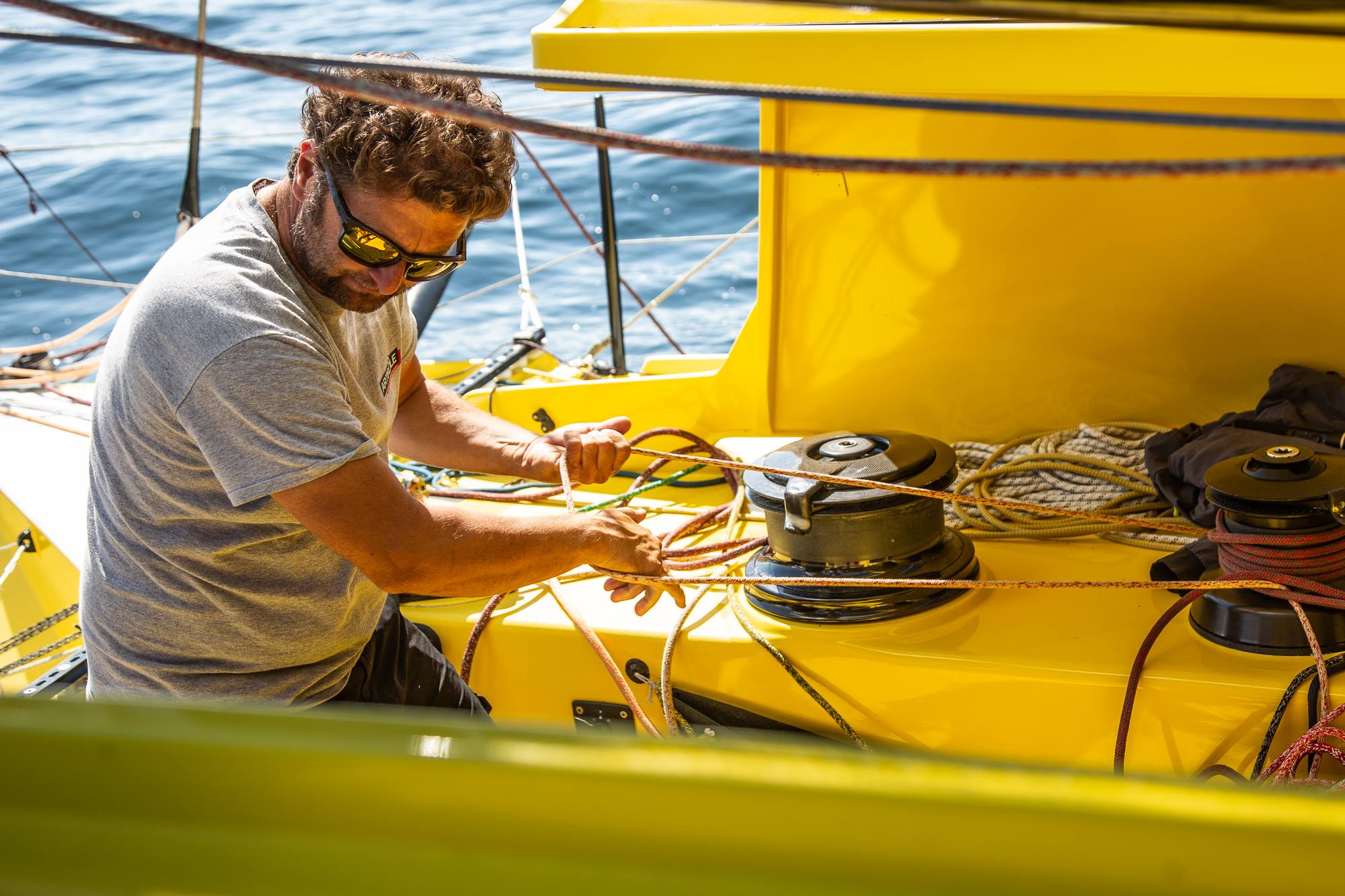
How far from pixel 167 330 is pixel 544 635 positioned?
98cm

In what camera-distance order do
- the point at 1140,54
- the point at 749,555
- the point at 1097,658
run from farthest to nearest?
the point at 749,555, the point at 1097,658, the point at 1140,54

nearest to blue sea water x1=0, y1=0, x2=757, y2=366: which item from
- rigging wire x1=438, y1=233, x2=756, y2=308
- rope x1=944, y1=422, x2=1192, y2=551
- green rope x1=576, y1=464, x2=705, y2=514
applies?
rigging wire x1=438, y1=233, x2=756, y2=308

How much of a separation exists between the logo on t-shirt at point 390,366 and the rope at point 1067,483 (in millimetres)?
1127

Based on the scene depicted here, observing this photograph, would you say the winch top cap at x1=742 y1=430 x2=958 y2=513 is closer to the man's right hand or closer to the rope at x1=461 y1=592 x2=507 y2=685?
the man's right hand

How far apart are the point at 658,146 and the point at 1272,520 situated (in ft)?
4.16

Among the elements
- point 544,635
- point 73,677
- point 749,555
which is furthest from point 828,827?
point 73,677

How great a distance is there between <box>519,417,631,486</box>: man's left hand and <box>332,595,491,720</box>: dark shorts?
370 mm

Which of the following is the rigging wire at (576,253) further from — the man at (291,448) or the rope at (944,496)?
the man at (291,448)

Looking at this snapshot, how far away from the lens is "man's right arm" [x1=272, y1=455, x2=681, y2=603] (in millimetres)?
1686

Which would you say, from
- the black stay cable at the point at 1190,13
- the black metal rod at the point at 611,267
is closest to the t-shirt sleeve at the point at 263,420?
the black stay cable at the point at 1190,13

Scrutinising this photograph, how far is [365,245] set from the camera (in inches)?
71.0

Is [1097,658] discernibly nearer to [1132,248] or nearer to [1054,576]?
[1054,576]

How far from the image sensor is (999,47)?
68.2 inches

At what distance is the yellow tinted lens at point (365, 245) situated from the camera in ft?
5.88
